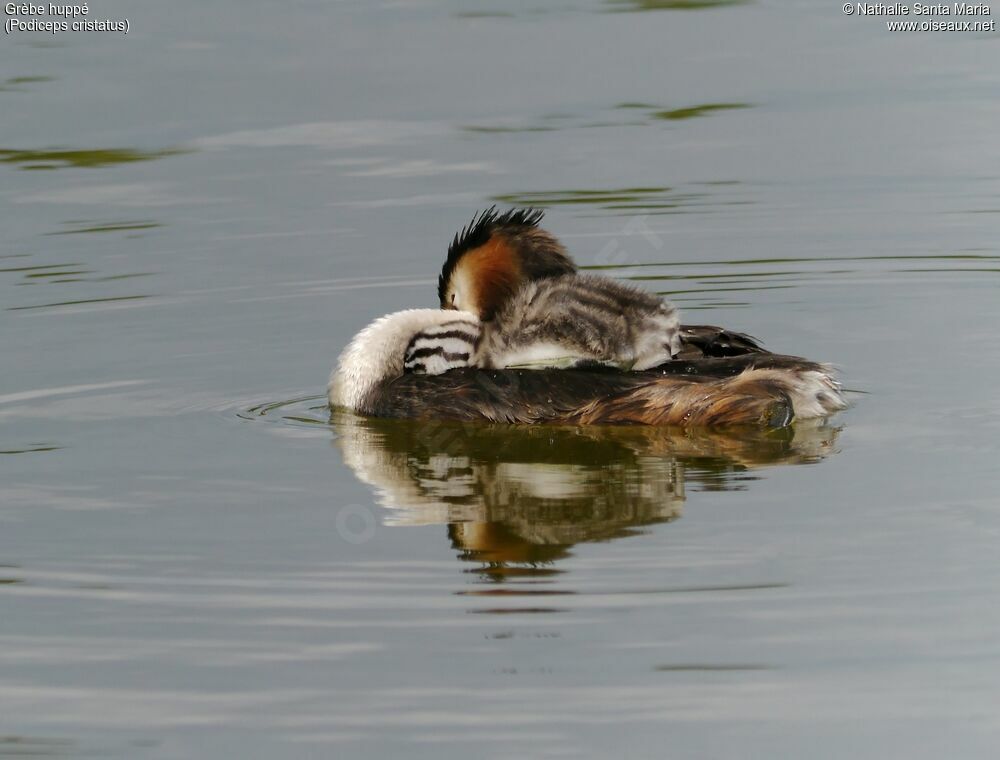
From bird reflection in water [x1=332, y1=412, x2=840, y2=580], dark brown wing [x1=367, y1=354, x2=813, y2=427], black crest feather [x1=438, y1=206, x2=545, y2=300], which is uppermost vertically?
black crest feather [x1=438, y1=206, x2=545, y2=300]

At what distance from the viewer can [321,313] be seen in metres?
10.2

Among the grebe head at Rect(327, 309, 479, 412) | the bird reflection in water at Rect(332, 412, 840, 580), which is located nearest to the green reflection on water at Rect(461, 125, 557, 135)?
the grebe head at Rect(327, 309, 479, 412)

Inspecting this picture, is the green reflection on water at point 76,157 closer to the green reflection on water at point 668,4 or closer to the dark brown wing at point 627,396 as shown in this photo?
the green reflection on water at point 668,4

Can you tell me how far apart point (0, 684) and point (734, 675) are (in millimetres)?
2156

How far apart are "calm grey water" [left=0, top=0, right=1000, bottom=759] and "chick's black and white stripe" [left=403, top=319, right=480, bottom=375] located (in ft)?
1.26

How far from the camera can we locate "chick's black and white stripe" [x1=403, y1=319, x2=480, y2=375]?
334 inches

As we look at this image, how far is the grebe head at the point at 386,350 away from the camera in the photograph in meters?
8.50

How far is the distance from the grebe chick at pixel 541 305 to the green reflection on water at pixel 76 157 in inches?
221

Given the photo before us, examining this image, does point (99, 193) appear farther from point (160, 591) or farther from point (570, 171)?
point (160, 591)

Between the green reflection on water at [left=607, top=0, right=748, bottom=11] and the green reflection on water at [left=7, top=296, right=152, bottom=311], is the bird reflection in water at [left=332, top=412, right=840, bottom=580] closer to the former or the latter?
the green reflection on water at [left=7, top=296, right=152, bottom=311]

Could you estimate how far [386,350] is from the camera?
8562 millimetres

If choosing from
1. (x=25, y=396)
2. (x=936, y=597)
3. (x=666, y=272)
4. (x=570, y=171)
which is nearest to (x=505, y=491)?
(x=936, y=597)

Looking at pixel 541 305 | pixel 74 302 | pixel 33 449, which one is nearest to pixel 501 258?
pixel 541 305

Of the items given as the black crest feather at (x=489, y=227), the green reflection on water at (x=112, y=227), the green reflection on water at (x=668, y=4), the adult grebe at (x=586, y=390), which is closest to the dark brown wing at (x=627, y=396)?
the adult grebe at (x=586, y=390)
